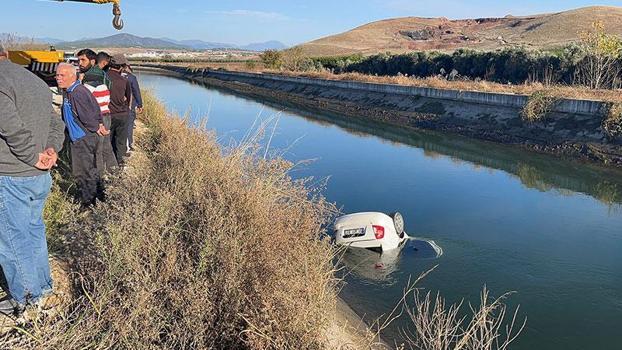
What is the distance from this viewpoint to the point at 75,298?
387 cm

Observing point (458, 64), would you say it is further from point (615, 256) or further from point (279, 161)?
point (279, 161)

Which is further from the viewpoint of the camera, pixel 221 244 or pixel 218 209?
pixel 218 209

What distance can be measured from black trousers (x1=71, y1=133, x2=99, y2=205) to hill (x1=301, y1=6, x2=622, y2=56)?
6681cm

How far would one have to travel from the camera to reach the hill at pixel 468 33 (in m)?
75.9

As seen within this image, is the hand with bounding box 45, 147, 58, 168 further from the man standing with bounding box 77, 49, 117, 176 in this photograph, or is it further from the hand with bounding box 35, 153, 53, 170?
the man standing with bounding box 77, 49, 117, 176

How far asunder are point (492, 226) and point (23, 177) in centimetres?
884

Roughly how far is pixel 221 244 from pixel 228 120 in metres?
21.3

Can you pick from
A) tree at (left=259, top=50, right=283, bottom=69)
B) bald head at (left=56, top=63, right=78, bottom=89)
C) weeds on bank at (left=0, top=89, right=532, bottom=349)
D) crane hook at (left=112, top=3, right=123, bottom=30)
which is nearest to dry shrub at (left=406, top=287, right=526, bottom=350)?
weeds on bank at (left=0, top=89, right=532, bottom=349)

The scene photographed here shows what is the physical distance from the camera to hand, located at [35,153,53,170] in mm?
3443

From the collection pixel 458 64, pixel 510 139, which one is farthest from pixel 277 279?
pixel 458 64

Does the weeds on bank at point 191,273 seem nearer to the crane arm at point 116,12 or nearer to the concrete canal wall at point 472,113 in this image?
the crane arm at point 116,12

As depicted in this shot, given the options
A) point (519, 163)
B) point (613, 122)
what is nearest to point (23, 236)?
point (519, 163)

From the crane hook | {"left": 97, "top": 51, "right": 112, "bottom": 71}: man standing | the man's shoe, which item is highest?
the crane hook

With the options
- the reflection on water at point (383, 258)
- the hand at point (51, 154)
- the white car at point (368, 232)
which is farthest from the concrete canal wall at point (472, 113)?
the hand at point (51, 154)
